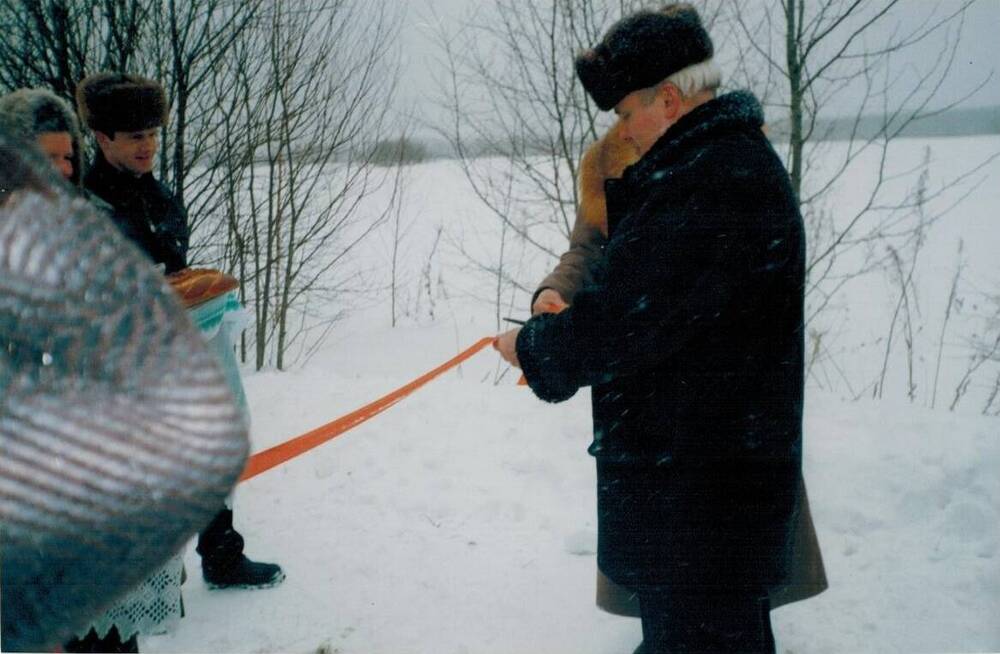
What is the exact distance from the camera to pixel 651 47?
4.43 feet

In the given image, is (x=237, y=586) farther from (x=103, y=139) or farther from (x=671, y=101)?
(x=671, y=101)

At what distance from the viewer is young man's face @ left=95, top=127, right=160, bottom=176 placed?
76.4 inches

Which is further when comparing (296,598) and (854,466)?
(854,466)

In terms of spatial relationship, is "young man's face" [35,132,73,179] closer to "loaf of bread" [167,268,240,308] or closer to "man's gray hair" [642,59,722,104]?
"loaf of bread" [167,268,240,308]

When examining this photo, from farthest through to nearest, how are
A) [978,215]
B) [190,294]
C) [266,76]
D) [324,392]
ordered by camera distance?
[978,215]
[266,76]
[324,392]
[190,294]

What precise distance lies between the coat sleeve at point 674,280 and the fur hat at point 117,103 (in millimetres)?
1434

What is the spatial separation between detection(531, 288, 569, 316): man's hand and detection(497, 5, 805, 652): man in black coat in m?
0.27

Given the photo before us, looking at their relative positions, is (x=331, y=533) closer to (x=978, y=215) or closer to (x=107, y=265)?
(x=107, y=265)

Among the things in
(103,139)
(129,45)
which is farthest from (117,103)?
(129,45)

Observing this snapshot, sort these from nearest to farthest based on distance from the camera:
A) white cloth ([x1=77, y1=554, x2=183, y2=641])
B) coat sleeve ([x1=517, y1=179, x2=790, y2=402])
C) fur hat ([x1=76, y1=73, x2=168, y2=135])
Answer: coat sleeve ([x1=517, y1=179, x2=790, y2=402]), white cloth ([x1=77, y1=554, x2=183, y2=641]), fur hat ([x1=76, y1=73, x2=168, y2=135])

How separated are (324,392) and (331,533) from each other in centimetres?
204

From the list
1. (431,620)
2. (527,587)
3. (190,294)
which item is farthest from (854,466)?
(190,294)

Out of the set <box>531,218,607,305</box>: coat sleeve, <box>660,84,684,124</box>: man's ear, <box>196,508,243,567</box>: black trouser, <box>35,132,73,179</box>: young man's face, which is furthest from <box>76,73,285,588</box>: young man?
<box>660,84,684,124</box>: man's ear

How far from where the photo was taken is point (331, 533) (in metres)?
2.87
